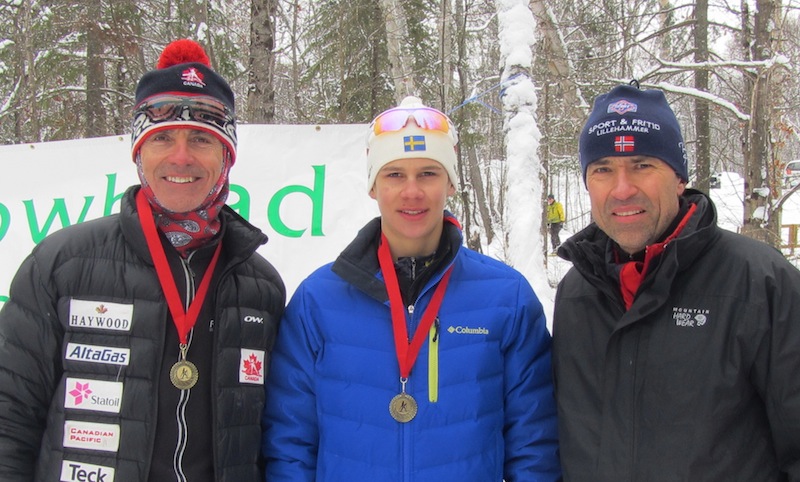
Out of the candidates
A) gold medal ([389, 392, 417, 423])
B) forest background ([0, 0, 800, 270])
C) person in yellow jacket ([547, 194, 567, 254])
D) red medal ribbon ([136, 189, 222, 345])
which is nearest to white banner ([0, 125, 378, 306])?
forest background ([0, 0, 800, 270])

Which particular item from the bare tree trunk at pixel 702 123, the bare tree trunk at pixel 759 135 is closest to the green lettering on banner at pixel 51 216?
the bare tree trunk at pixel 759 135

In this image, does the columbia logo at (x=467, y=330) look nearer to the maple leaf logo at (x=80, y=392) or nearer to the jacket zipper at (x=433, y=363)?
the jacket zipper at (x=433, y=363)

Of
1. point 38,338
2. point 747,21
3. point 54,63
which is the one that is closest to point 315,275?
point 38,338

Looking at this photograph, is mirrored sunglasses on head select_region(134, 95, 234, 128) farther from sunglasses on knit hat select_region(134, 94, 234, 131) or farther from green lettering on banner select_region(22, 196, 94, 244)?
green lettering on banner select_region(22, 196, 94, 244)

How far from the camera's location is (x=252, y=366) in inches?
78.4

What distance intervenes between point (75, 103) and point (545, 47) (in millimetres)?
8757

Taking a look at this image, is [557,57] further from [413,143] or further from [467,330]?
[467,330]

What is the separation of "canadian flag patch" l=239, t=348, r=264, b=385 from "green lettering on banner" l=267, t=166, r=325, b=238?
209 centimetres

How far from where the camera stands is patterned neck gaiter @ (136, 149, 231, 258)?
1.97 m

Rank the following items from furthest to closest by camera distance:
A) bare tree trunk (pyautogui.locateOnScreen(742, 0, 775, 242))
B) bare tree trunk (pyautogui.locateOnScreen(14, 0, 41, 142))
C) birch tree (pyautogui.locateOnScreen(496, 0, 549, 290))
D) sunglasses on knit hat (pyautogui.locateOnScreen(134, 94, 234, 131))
A: 1. bare tree trunk (pyautogui.locateOnScreen(14, 0, 41, 142))
2. bare tree trunk (pyautogui.locateOnScreen(742, 0, 775, 242))
3. birch tree (pyautogui.locateOnScreen(496, 0, 549, 290))
4. sunglasses on knit hat (pyautogui.locateOnScreen(134, 94, 234, 131))

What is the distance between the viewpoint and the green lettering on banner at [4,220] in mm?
4328

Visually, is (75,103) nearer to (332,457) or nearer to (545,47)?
(545,47)

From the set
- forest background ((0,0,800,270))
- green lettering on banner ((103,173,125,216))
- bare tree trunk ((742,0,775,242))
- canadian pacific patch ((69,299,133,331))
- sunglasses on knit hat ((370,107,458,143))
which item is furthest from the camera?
bare tree trunk ((742,0,775,242))

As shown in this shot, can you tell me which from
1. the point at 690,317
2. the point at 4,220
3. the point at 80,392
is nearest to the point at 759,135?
the point at 690,317
